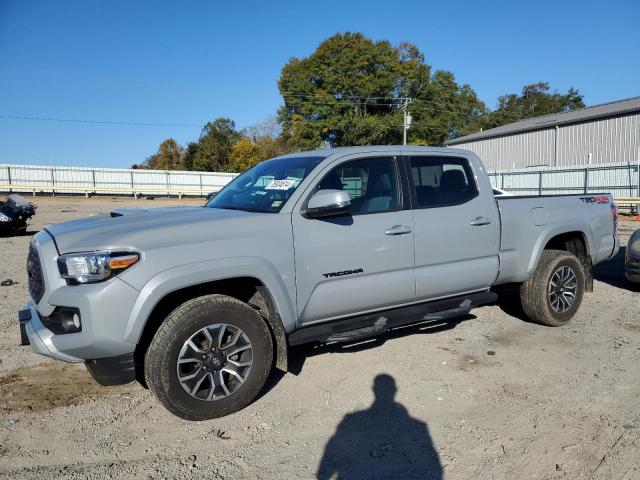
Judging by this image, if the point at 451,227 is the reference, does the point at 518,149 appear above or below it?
above

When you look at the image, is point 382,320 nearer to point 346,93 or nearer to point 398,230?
point 398,230

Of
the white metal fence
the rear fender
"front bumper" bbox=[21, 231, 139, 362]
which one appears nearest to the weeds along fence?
the white metal fence

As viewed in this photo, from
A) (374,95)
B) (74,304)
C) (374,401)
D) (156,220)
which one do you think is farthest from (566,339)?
(374,95)

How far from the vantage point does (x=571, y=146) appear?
32469 millimetres

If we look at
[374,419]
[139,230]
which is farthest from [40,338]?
[374,419]

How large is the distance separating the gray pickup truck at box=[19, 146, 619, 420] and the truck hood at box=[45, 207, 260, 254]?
1 cm

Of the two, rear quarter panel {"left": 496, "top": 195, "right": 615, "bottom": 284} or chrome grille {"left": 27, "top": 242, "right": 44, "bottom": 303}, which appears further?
rear quarter panel {"left": 496, "top": 195, "right": 615, "bottom": 284}

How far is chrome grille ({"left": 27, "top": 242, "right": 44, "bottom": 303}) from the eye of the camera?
10.9 ft

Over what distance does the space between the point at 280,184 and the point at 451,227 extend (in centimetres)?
163

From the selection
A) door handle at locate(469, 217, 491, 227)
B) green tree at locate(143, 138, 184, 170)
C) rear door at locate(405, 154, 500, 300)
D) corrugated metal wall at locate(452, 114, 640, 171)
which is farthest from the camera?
green tree at locate(143, 138, 184, 170)

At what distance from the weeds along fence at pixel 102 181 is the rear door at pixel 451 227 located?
30.3 m

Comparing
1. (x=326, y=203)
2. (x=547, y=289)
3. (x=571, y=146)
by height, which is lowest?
(x=547, y=289)

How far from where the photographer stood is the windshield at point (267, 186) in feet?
13.2

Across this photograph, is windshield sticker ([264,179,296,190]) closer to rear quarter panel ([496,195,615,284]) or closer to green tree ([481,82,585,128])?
rear quarter panel ([496,195,615,284])
